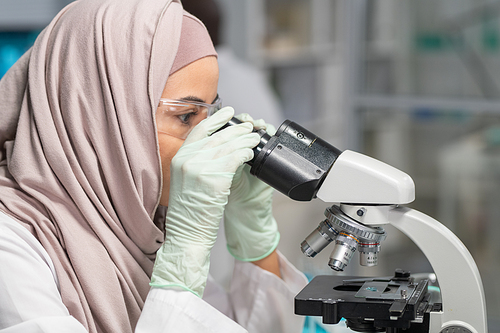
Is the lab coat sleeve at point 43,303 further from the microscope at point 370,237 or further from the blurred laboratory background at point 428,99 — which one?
the blurred laboratory background at point 428,99

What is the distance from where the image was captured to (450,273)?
90 centimetres

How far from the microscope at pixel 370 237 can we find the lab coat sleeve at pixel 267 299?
0.29 m

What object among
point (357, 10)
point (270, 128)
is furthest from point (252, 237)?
point (357, 10)

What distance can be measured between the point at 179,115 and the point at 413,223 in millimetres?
528

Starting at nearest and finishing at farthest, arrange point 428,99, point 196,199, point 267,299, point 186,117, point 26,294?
point 26,294 → point 196,199 → point 186,117 → point 267,299 → point 428,99

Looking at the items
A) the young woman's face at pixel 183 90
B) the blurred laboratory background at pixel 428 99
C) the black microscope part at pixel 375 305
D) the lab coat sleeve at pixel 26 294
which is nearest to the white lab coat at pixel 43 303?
the lab coat sleeve at pixel 26 294

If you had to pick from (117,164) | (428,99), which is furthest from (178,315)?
(428,99)

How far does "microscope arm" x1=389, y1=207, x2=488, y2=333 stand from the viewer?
884mm

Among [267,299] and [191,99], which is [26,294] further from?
[267,299]

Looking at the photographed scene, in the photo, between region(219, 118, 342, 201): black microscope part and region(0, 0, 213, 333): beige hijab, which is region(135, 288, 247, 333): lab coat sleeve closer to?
region(0, 0, 213, 333): beige hijab

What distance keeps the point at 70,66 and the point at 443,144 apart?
220 cm

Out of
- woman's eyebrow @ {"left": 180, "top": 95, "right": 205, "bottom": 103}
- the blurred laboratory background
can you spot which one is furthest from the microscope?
the blurred laboratory background

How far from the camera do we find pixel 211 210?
97 centimetres

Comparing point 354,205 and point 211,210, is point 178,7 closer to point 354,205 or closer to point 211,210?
point 211,210
